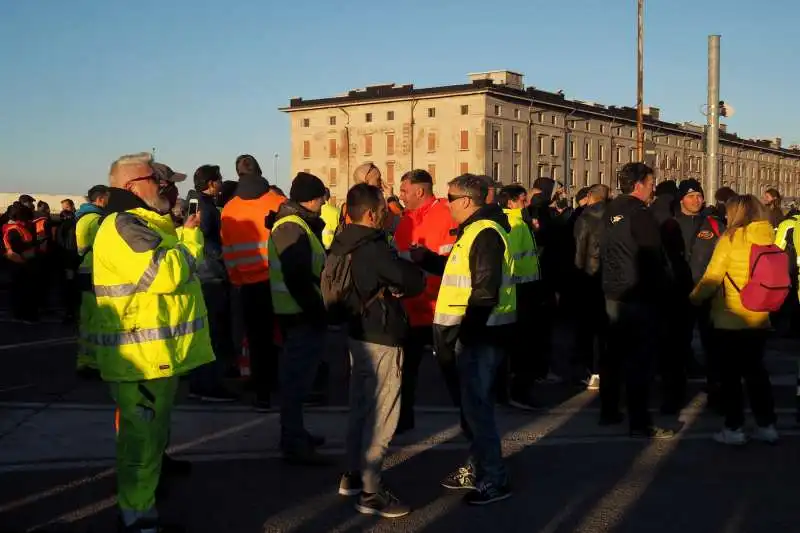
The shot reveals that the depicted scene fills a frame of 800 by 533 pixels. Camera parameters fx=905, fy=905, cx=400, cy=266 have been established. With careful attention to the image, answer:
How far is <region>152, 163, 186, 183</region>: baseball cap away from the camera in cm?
491

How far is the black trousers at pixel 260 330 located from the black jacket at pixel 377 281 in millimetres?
2524

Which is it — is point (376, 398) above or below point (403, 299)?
below

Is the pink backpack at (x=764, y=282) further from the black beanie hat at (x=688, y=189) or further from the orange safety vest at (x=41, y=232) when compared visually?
the orange safety vest at (x=41, y=232)

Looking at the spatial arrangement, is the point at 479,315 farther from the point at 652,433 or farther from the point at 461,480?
the point at 652,433

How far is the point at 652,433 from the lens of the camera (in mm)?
6980

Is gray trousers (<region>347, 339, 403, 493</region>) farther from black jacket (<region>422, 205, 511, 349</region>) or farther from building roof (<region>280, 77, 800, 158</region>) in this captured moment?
A: building roof (<region>280, 77, 800, 158</region>)

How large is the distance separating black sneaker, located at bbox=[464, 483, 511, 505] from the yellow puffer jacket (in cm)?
244

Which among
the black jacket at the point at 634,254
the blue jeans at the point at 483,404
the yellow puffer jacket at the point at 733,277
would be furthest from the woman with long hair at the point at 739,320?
the blue jeans at the point at 483,404

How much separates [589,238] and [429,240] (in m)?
2.83

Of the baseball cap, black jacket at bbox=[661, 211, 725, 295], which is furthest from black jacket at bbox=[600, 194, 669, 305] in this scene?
the baseball cap

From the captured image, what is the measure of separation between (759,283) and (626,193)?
1.20m

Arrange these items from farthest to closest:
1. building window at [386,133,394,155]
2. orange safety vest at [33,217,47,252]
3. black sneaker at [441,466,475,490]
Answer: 1. building window at [386,133,394,155]
2. orange safety vest at [33,217,47,252]
3. black sneaker at [441,466,475,490]

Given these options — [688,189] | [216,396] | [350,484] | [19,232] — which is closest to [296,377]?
[350,484]

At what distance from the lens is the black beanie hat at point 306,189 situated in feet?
20.7
